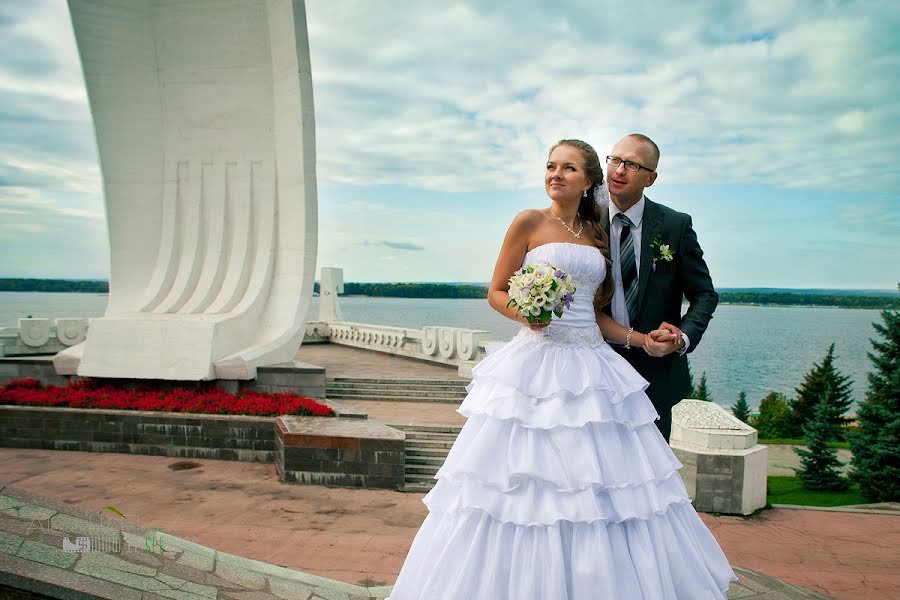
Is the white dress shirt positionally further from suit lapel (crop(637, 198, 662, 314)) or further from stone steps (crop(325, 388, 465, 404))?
stone steps (crop(325, 388, 465, 404))

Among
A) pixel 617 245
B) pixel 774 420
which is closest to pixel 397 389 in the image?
pixel 617 245

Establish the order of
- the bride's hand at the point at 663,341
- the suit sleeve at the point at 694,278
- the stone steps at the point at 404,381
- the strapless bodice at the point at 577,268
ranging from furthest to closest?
1. the stone steps at the point at 404,381
2. the suit sleeve at the point at 694,278
3. the strapless bodice at the point at 577,268
4. the bride's hand at the point at 663,341

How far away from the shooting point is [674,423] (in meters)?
7.74

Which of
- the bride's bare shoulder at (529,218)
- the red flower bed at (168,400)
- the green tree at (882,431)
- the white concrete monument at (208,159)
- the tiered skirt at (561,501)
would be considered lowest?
the green tree at (882,431)

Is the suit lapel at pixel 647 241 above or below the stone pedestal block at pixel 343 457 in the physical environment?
above

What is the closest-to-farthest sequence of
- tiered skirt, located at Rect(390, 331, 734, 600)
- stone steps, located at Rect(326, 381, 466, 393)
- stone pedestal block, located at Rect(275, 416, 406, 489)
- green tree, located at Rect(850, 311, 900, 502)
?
tiered skirt, located at Rect(390, 331, 734, 600)
stone pedestal block, located at Rect(275, 416, 406, 489)
green tree, located at Rect(850, 311, 900, 502)
stone steps, located at Rect(326, 381, 466, 393)

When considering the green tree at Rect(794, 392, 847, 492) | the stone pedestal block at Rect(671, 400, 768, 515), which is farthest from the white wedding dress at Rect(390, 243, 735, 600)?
the green tree at Rect(794, 392, 847, 492)

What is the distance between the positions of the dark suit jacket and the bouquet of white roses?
63 centimetres

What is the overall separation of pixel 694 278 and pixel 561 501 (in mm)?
1473

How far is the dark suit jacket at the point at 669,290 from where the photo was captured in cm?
346

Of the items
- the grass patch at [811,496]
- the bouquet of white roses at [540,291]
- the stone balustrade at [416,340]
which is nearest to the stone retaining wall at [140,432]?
the stone balustrade at [416,340]

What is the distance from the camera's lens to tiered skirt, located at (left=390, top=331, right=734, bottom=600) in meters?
2.83

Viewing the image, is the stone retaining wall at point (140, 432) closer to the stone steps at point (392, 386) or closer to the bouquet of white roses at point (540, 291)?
the stone steps at point (392, 386)

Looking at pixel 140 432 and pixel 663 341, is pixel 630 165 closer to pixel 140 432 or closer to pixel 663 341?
pixel 663 341
